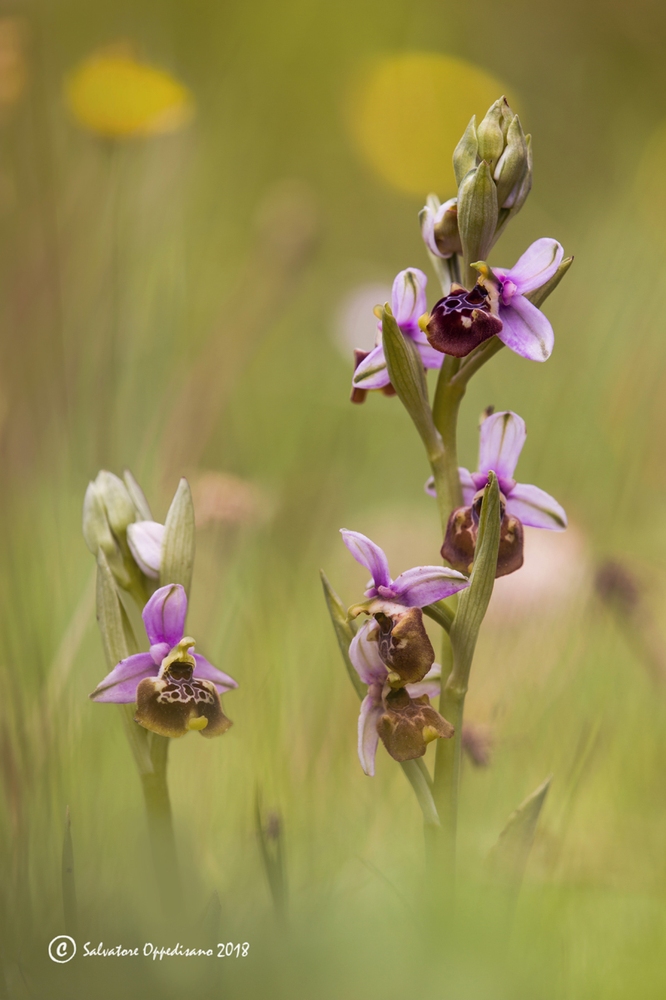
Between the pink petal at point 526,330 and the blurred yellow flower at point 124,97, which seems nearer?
the pink petal at point 526,330

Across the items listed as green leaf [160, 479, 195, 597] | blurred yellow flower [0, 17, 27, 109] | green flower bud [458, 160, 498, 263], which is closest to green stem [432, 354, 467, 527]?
green flower bud [458, 160, 498, 263]

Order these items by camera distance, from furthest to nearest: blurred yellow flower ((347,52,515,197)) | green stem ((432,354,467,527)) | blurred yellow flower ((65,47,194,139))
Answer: blurred yellow flower ((347,52,515,197)) → blurred yellow flower ((65,47,194,139)) → green stem ((432,354,467,527))

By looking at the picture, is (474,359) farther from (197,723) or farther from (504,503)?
(197,723)

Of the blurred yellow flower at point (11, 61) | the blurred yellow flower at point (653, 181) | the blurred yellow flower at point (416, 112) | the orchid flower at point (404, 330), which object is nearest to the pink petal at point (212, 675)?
the orchid flower at point (404, 330)

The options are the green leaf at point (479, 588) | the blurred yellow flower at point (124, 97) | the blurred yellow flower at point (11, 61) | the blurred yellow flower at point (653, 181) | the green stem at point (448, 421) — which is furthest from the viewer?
the blurred yellow flower at point (653, 181)

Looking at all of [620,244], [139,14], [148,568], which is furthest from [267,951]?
[139,14]

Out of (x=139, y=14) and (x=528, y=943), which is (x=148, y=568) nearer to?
(x=528, y=943)

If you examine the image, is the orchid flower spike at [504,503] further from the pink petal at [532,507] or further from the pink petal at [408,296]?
the pink petal at [408,296]

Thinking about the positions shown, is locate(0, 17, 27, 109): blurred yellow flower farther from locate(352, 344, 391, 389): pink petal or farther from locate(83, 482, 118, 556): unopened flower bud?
locate(352, 344, 391, 389): pink petal
